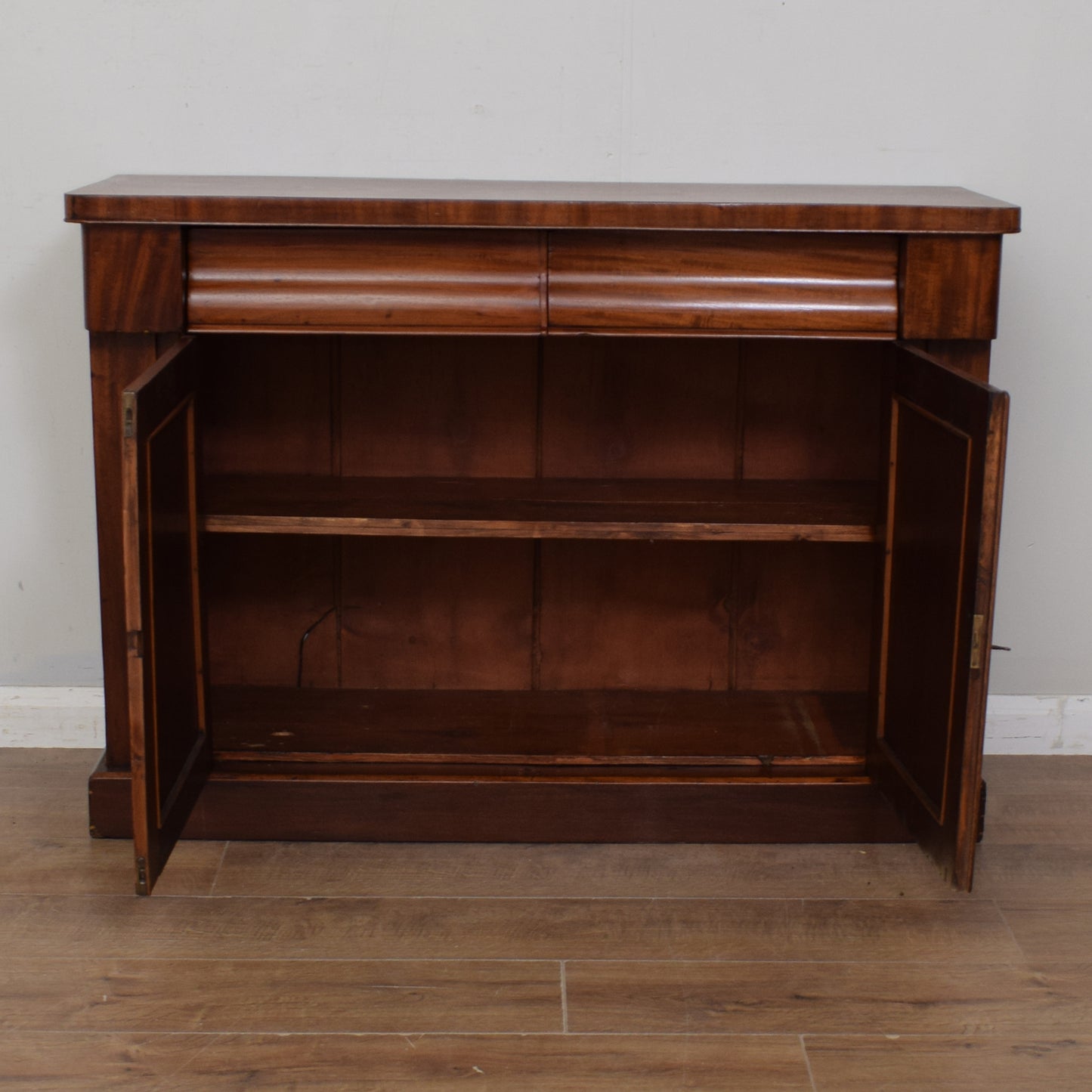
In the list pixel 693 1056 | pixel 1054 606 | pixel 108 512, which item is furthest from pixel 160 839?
pixel 1054 606

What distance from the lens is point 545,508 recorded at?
2344 mm

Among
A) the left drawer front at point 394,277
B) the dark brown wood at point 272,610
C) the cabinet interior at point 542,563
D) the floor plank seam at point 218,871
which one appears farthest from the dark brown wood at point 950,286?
the floor plank seam at point 218,871

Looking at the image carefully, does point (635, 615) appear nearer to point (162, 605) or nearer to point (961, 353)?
point (961, 353)

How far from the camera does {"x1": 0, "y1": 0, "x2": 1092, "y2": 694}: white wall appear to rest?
2455mm

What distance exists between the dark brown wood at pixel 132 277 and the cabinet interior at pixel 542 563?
8.8 inches

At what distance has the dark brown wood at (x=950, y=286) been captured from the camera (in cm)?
210

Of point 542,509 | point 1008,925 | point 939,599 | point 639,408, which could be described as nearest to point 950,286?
point 939,599

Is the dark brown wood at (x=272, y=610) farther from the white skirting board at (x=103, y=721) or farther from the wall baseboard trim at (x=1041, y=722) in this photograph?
the wall baseboard trim at (x=1041, y=722)

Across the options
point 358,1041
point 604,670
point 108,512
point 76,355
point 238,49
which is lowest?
point 358,1041

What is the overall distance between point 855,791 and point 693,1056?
2.29 feet

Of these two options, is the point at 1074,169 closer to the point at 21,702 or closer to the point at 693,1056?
the point at 693,1056

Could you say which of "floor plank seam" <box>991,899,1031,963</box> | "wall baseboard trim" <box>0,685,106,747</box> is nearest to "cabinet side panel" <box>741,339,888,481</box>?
"floor plank seam" <box>991,899,1031,963</box>

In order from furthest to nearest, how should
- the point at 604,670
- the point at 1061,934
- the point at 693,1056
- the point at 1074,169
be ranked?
the point at 604,670, the point at 1074,169, the point at 1061,934, the point at 693,1056

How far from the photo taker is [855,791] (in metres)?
2.36
